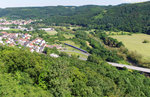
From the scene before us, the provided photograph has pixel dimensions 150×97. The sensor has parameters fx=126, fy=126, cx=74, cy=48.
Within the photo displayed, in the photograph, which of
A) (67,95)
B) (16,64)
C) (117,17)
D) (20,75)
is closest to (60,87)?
(67,95)

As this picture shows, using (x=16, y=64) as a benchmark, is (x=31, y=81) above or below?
below

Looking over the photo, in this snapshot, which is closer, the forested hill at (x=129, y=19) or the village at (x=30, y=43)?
the village at (x=30, y=43)

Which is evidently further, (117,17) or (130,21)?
(117,17)

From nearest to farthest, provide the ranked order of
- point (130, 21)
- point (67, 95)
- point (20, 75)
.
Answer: point (67, 95) < point (20, 75) < point (130, 21)

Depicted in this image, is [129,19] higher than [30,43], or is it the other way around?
[129,19]

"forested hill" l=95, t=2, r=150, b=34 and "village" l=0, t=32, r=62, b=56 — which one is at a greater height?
"forested hill" l=95, t=2, r=150, b=34

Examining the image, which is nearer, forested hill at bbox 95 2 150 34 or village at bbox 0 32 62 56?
village at bbox 0 32 62 56

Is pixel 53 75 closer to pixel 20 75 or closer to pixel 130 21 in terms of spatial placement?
pixel 20 75

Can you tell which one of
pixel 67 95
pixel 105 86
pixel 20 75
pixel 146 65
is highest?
pixel 20 75

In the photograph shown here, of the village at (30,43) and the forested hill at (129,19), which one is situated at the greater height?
the forested hill at (129,19)

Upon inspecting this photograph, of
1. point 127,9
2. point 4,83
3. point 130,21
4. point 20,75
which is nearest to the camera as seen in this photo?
point 4,83

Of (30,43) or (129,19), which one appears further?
(129,19)
